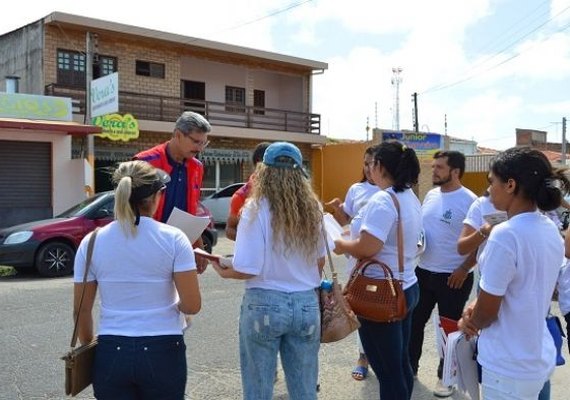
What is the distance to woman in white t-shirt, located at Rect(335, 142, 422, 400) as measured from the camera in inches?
123

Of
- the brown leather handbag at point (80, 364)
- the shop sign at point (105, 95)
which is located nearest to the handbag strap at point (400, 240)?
the brown leather handbag at point (80, 364)

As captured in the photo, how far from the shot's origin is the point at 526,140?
42.1 metres

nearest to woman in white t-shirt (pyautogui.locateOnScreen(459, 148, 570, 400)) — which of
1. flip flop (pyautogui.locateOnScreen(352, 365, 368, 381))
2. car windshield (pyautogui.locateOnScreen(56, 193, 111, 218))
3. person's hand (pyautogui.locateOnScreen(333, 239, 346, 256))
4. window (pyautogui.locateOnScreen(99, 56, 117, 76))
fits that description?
person's hand (pyautogui.locateOnScreen(333, 239, 346, 256))

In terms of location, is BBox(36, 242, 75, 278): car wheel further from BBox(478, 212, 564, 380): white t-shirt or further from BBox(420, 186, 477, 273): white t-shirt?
BBox(478, 212, 564, 380): white t-shirt

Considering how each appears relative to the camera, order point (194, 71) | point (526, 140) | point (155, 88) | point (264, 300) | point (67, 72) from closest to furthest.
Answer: point (264, 300), point (67, 72), point (155, 88), point (194, 71), point (526, 140)

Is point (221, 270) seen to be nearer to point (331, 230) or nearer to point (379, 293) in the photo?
point (331, 230)

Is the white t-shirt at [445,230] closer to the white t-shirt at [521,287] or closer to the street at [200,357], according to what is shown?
the street at [200,357]

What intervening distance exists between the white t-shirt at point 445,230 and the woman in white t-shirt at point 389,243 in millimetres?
893

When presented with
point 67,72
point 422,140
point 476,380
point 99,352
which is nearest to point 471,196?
point 476,380

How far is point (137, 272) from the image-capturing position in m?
2.41

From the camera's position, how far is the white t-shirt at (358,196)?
4640 millimetres

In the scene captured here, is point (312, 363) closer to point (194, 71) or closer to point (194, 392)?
point (194, 392)

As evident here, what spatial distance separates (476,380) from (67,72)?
1883 cm

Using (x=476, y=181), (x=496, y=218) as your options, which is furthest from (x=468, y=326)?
(x=476, y=181)
